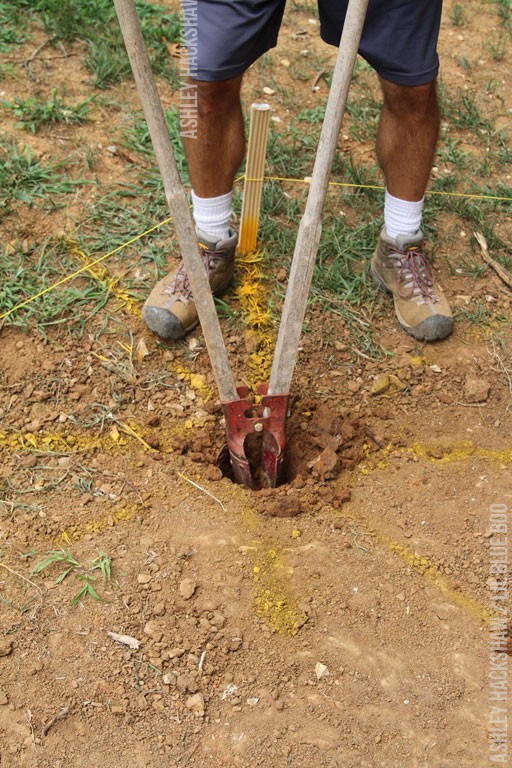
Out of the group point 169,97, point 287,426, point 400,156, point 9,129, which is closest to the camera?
point 287,426

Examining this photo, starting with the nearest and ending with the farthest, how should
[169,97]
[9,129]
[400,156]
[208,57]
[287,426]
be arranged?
[208,57], [287,426], [400,156], [9,129], [169,97]

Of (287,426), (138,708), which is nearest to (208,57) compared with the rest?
(287,426)

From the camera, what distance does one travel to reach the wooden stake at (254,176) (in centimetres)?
297

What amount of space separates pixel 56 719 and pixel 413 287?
6.50 ft

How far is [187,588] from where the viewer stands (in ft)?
7.25

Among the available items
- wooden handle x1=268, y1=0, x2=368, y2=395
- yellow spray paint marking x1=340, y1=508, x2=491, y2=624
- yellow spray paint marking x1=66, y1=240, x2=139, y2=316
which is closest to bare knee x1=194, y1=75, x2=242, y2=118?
wooden handle x1=268, y1=0, x2=368, y2=395

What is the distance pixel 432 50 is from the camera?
8.79 feet

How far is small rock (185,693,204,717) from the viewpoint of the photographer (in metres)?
2.02

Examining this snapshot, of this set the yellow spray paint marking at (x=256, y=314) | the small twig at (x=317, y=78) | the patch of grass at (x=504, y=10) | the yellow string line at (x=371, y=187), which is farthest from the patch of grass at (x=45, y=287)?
the patch of grass at (x=504, y=10)

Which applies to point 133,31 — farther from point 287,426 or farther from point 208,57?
point 287,426

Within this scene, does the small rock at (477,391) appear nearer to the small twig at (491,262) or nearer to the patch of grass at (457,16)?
the small twig at (491,262)

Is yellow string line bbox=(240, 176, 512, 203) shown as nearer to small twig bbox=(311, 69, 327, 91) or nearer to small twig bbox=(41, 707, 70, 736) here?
small twig bbox=(311, 69, 327, 91)

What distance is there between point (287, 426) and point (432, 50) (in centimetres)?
135

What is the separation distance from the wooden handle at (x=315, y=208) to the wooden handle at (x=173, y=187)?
7.1 inches
